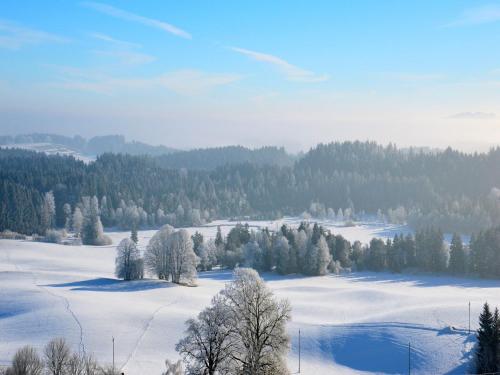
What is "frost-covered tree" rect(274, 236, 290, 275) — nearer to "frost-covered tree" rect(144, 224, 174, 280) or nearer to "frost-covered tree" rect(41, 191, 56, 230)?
"frost-covered tree" rect(144, 224, 174, 280)

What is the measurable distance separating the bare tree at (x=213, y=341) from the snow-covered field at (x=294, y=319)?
10005 mm

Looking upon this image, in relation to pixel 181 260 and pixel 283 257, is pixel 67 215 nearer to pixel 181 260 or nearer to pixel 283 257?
pixel 283 257

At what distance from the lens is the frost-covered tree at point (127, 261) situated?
75.1m

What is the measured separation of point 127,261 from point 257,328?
158 ft

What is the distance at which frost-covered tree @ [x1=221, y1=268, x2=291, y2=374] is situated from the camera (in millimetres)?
29922

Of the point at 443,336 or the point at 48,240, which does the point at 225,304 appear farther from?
the point at 48,240

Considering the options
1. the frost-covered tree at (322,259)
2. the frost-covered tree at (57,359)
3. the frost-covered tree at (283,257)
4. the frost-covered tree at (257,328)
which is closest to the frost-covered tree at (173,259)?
the frost-covered tree at (283,257)

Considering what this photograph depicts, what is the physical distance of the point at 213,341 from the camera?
31.6 m

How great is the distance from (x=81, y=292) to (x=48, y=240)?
217 feet

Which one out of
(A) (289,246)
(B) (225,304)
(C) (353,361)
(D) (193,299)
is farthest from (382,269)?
(B) (225,304)

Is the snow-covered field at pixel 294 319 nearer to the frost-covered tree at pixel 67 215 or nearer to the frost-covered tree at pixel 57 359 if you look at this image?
the frost-covered tree at pixel 57 359

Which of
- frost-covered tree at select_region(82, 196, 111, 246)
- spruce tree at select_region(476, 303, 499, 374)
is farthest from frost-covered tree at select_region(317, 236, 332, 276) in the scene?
frost-covered tree at select_region(82, 196, 111, 246)

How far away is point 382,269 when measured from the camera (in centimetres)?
9806

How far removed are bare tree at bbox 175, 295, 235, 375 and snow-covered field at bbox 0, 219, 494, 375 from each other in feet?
32.8
